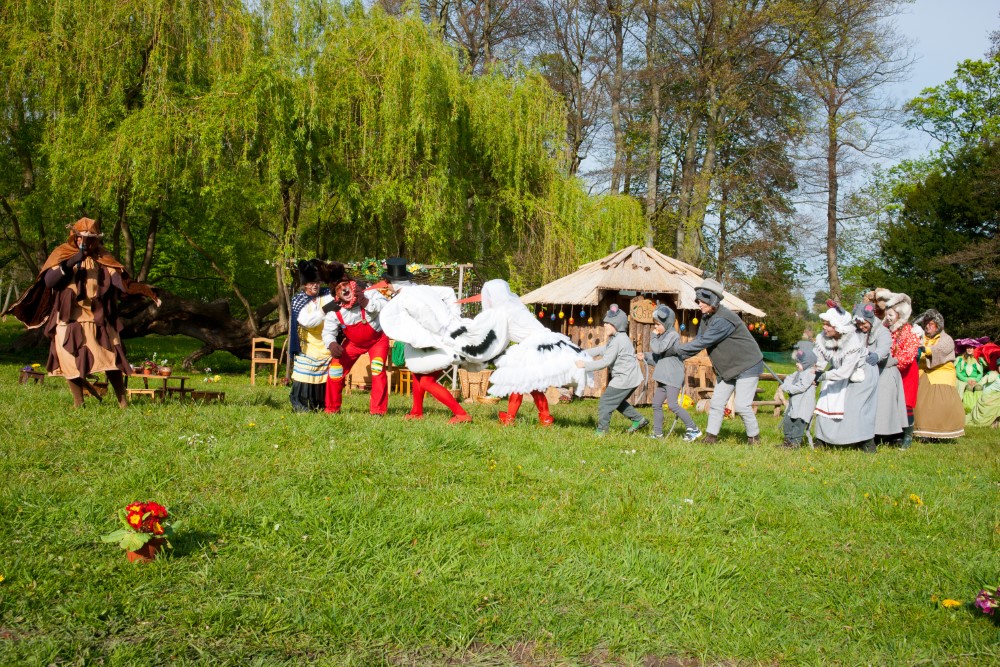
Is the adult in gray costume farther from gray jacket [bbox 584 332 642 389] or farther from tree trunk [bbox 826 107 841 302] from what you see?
tree trunk [bbox 826 107 841 302]

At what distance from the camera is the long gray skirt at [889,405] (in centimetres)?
1115

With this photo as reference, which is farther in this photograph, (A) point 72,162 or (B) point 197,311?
(B) point 197,311

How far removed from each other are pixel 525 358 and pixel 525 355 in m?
0.04

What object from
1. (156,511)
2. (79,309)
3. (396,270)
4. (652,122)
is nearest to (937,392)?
(396,270)

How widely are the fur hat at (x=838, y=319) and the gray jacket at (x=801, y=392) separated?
0.64m

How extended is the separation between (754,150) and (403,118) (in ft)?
49.9

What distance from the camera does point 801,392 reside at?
35.3 ft

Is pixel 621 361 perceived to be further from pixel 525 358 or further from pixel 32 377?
pixel 32 377

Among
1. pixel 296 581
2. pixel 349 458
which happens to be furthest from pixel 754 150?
pixel 296 581

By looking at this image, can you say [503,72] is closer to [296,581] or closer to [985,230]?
[296,581]

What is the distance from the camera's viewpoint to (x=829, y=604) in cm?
522

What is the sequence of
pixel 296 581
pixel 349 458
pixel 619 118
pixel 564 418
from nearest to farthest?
pixel 296 581 → pixel 349 458 → pixel 564 418 → pixel 619 118

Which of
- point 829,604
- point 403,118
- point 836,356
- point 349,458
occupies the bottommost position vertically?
point 829,604

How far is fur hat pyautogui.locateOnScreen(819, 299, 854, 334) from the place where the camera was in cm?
1046
